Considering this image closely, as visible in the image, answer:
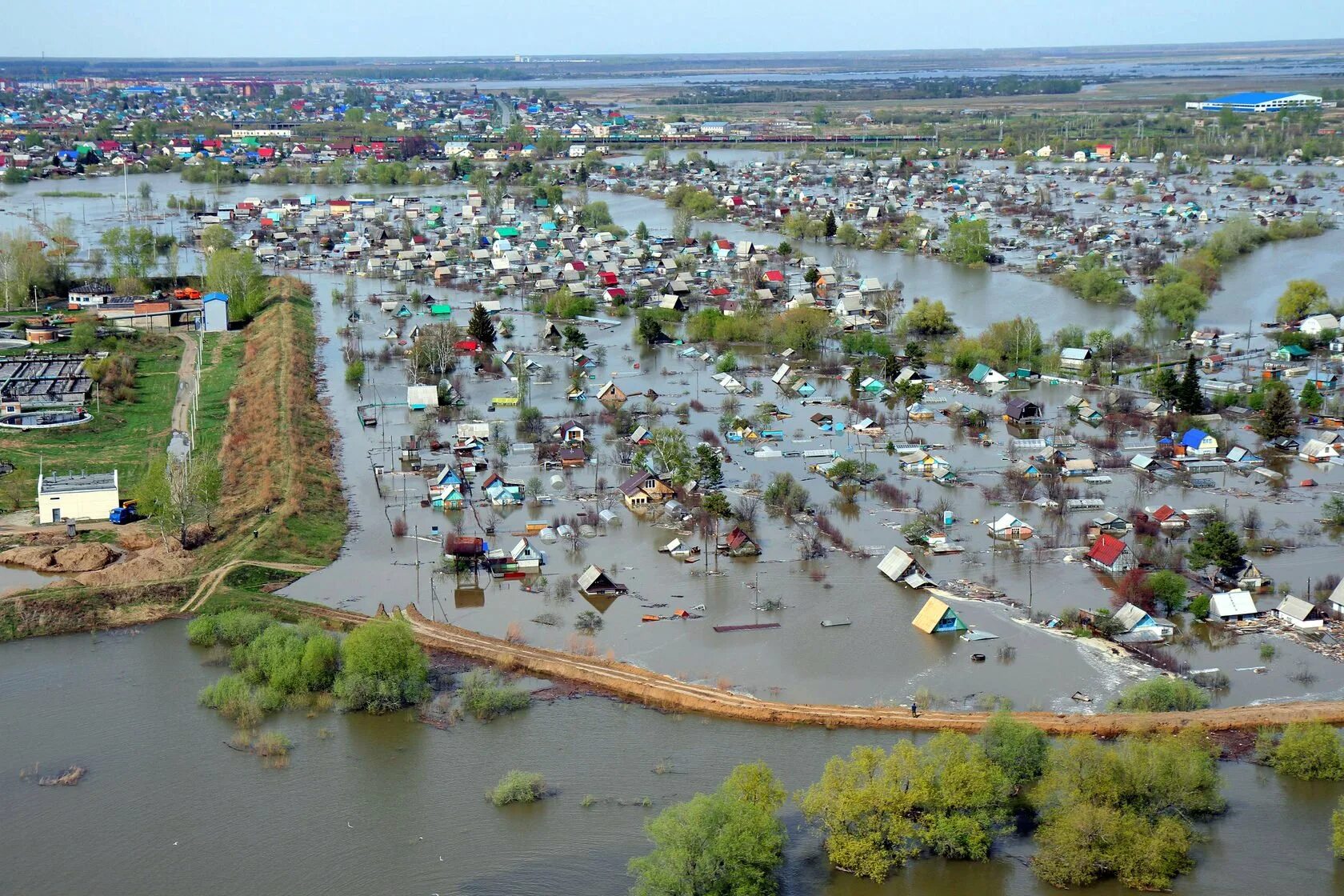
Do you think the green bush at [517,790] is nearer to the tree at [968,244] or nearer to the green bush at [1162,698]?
the green bush at [1162,698]

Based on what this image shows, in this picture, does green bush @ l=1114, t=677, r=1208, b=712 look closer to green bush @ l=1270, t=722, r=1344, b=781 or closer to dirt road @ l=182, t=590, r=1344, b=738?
dirt road @ l=182, t=590, r=1344, b=738

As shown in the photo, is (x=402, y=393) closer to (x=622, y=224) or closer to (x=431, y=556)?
(x=431, y=556)

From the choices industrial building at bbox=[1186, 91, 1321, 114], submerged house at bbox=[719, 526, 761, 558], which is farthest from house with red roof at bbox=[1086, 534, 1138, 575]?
industrial building at bbox=[1186, 91, 1321, 114]

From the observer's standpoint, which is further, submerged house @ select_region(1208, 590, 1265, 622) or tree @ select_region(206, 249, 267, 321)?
tree @ select_region(206, 249, 267, 321)

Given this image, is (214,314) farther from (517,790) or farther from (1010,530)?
(517,790)

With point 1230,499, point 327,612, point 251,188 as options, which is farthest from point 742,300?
point 251,188

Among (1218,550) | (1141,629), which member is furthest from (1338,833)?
(1218,550)
